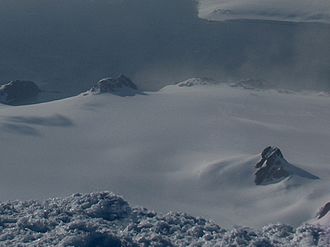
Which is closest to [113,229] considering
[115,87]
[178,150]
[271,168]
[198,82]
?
[271,168]

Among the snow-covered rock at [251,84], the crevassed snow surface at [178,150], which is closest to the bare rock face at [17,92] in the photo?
the crevassed snow surface at [178,150]

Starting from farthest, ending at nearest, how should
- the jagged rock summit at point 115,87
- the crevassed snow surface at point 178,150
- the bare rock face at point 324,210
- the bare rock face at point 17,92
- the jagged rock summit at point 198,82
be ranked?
the jagged rock summit at point 198,82, the bare rock face at point 17,92, the jagged rock summit at point 115,87, the crevassed snow surface at point 178,150, the bare rock face at point 324,210

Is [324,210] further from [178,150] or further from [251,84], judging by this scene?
[251,84]

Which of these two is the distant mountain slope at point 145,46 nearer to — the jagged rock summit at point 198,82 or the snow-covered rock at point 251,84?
the jagged rock summit at point 198,82

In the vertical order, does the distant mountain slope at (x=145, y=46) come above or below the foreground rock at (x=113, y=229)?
above

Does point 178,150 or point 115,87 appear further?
point 115,87
